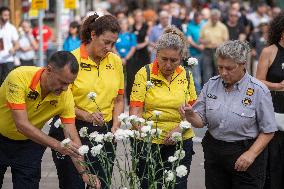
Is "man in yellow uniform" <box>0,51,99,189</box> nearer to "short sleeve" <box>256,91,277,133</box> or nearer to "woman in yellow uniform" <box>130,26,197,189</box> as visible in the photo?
"woman in yellow uniform" <box>130,26,197,189</box>

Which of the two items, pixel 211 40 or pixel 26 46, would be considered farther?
pixel 26 46

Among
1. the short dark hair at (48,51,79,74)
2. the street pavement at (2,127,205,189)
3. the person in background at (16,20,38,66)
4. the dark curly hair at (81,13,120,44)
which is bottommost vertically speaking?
the street pavement at (2,127,205,189)

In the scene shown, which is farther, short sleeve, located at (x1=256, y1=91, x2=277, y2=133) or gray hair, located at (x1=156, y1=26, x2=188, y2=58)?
gray hair, located at (x1=156, y1=26, x2=188, y2=58)

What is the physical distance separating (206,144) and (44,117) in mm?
1252

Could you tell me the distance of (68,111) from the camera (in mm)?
6973

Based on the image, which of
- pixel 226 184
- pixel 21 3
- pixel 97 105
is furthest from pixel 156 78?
pixel 21 3

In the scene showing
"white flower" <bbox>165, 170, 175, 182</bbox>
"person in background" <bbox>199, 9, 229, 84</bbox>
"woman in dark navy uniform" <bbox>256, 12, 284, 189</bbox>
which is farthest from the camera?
"person in background" <bbox>199, 9, 229, 84</bbox>

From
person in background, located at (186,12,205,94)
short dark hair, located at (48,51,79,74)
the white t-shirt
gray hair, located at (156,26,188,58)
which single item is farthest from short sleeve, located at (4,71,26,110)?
person in background, located at (186,12,205,94)

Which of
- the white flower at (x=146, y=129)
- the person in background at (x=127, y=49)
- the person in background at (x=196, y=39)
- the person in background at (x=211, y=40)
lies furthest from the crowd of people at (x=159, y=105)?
the person in background at (x=211, y=40)

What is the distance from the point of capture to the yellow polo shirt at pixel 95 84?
24.3 ft

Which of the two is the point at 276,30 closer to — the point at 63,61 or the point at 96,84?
the point at 96,84

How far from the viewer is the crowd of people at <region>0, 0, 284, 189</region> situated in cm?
664

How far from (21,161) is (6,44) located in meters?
10.6

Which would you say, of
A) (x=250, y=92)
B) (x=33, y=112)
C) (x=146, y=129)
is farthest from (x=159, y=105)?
(x=146, y=129)
